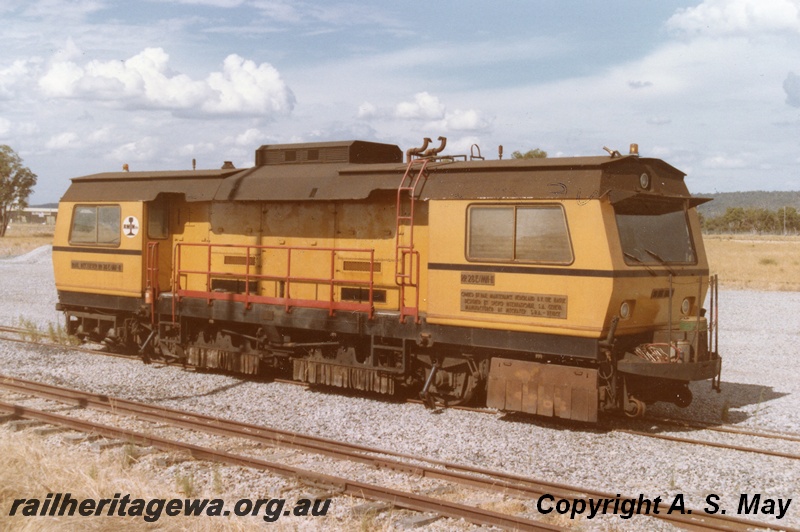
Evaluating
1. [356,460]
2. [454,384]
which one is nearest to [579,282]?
[454,384]

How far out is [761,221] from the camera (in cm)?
10812

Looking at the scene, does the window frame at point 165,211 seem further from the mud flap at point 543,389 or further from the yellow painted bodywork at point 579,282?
the mud flap at point 543,389

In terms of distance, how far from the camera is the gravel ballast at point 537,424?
7973 millimetres

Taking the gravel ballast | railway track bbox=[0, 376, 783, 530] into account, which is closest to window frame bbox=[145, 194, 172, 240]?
the gravel ballast

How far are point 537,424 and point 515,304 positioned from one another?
1.71 m

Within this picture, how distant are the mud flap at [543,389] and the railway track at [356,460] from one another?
76.2 inches

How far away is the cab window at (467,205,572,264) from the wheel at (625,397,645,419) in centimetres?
201

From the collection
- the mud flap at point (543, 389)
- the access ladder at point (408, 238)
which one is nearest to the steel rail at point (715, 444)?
the mud flap at point (543, 389)

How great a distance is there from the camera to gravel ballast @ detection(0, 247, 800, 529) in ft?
26.2

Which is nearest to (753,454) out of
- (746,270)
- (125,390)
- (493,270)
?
(493,270)

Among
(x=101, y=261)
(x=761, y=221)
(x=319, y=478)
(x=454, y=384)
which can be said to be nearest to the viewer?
(x=319, y=478)

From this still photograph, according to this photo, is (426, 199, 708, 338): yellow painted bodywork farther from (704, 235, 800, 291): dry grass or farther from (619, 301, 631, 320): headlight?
(704, 235, 800, 291): dry grass

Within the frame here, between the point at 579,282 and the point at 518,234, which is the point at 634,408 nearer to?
the point at 579,282

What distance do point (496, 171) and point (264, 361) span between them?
17.8ft
